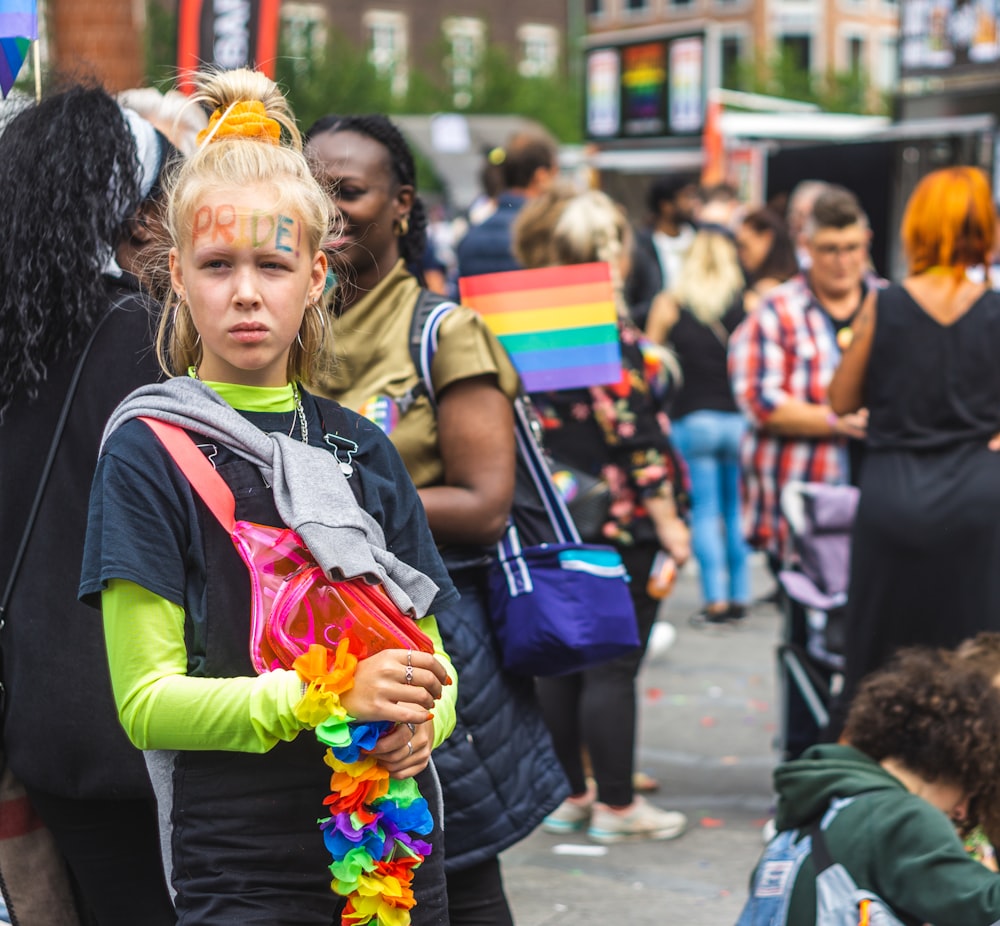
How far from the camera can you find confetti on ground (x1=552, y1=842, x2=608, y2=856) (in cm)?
465

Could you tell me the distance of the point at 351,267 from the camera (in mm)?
2910

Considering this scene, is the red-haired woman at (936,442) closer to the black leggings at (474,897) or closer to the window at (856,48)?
the black leggings at (474,897)

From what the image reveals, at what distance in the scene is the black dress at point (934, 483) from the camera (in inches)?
167

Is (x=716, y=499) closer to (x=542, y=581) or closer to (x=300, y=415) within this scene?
(x=542, y=581)

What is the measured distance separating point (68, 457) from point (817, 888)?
1.68 meters

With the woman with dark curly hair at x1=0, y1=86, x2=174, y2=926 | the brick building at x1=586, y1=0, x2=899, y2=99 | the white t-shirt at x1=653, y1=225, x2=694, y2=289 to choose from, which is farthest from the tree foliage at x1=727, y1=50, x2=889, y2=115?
the woman with dark curly hair at x1=0, y1=86, x2=174, y2=926

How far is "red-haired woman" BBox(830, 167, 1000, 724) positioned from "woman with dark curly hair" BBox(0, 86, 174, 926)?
257 centimetres

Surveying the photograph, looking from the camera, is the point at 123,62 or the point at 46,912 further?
the point at 123,62

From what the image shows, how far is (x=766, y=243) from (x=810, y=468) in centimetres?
354

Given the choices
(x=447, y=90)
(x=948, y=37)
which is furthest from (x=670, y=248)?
(x=447, y=90)

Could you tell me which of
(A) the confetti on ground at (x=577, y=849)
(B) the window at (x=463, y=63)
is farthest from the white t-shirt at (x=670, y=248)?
(B) the window at (x=463, y=63)

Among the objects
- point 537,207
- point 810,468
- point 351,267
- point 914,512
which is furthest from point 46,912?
point 810,468

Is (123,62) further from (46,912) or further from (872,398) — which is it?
(46,912)

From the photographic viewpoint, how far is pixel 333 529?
6.31 feet
